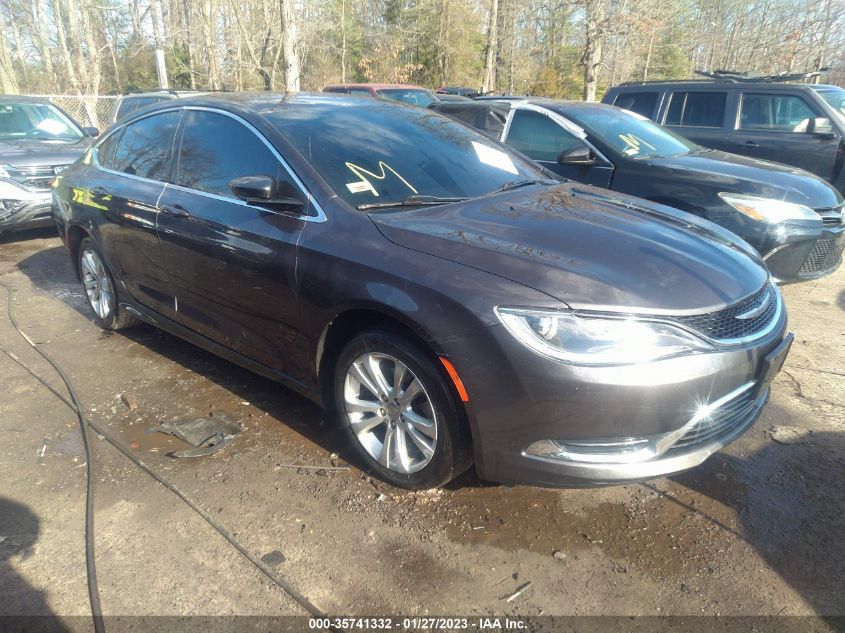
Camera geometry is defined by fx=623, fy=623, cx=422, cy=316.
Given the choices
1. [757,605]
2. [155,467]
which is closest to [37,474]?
[155,467]

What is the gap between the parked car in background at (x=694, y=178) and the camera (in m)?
4.96

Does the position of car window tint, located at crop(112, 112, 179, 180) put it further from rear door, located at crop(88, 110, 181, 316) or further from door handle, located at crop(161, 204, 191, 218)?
door handle, located at crop(161, 204, 191, 218)

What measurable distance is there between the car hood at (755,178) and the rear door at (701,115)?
2.62 m

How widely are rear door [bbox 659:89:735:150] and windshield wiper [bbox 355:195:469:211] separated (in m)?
6.24

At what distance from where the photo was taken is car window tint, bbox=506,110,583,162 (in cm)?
588

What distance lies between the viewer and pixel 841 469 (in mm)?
3080

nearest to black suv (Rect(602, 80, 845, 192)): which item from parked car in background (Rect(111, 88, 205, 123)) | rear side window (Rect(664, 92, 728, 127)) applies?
rear side window (Rect(664, 92, 728, 127))

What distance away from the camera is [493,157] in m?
3.86

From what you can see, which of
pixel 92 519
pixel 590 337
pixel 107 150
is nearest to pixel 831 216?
pixel 590 337

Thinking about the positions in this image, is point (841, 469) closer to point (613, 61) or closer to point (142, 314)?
point (142, 314)

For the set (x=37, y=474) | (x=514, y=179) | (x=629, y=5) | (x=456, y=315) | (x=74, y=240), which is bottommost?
(x=37, y=474)

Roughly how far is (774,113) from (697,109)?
0.91 metres

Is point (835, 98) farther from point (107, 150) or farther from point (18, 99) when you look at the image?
point (18, 99)

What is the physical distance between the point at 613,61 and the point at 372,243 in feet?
106
